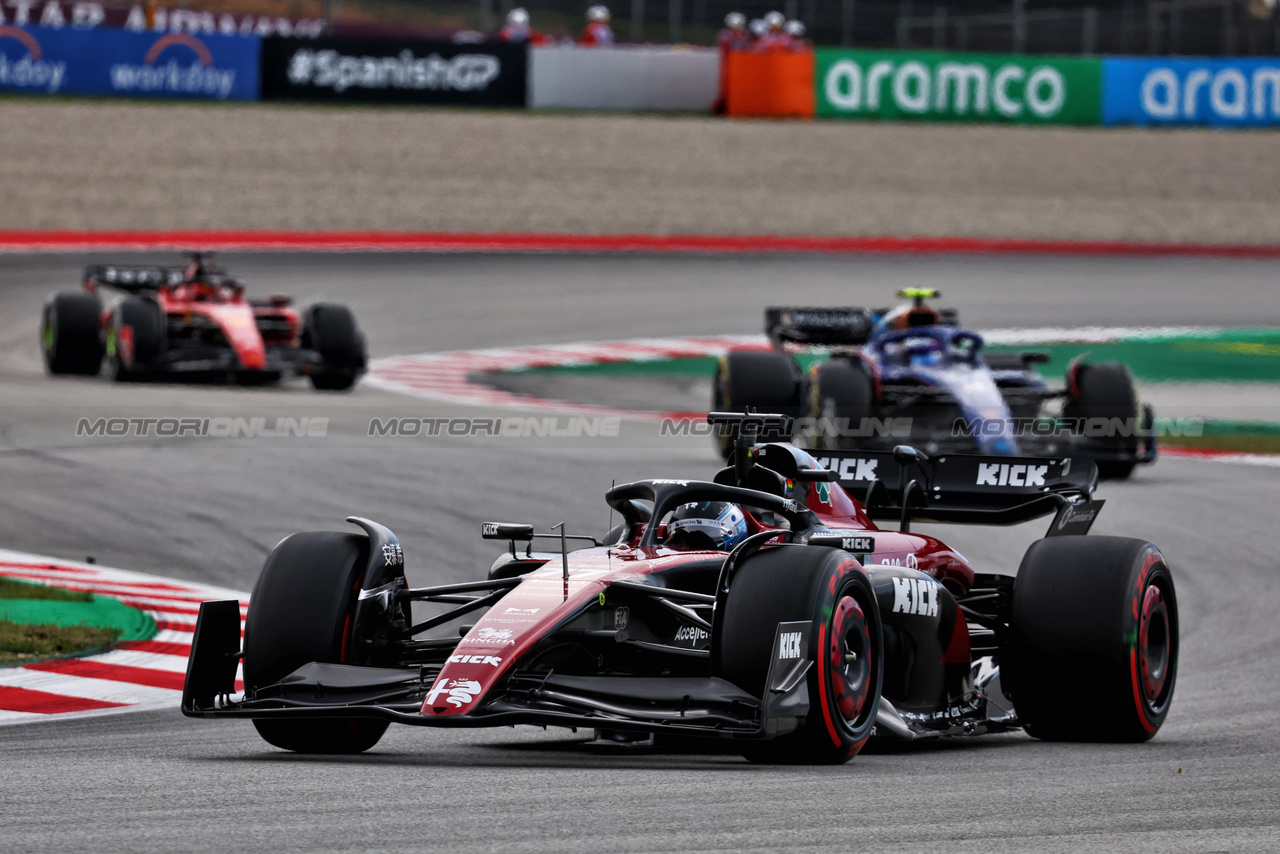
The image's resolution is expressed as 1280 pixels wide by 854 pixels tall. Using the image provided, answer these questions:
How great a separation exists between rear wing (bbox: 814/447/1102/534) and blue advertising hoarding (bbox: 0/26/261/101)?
91.2 feet

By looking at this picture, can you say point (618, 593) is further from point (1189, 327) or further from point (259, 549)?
point (1189, 327)

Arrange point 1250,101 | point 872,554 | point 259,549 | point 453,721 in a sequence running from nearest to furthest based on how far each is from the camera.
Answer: point 453,721 < point 872,554 < point 259,549 < point 1250,101

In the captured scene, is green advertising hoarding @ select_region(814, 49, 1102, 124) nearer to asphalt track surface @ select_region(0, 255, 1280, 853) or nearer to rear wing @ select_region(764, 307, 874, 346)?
asphalt track surface @ select_region(0, 255, 1280, 853)

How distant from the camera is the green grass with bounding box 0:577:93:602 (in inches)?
433

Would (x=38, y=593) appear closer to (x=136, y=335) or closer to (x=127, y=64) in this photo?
(x=136, y=335)

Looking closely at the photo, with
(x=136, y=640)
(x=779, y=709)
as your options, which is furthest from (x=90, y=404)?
(x=779, y=709)

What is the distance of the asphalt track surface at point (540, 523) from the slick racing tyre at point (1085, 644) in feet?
0.32

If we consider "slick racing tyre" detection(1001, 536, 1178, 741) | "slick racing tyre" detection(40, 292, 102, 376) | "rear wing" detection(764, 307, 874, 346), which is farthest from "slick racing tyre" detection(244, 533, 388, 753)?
"slick racing tyre" detection(40, 292, 102, 376)

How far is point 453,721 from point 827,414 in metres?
10.6

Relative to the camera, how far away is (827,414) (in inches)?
650

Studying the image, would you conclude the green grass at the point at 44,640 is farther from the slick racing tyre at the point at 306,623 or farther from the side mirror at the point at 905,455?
the side mirror at the point at 905,455

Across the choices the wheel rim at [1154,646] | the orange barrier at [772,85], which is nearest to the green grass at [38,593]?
the wheel rim at [1154,646]

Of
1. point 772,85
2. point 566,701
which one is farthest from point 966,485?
point 772,85

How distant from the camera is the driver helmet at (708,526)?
24.7 ft
